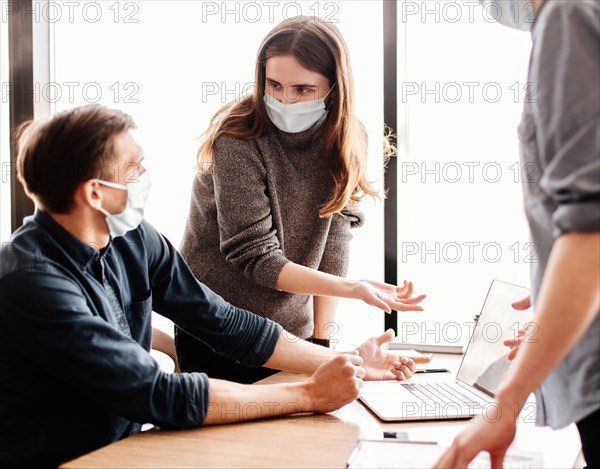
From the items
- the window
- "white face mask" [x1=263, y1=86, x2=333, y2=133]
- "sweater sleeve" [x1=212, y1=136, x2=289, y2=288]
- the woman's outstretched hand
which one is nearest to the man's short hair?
"sweater sleeve" [x1=212, y1=136, x2=289, y2=288]

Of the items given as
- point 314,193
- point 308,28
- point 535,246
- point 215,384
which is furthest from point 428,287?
point 535,246

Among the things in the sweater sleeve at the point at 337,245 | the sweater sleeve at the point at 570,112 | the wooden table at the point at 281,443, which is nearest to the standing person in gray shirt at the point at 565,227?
the sweater sleeve at the point at 570,112

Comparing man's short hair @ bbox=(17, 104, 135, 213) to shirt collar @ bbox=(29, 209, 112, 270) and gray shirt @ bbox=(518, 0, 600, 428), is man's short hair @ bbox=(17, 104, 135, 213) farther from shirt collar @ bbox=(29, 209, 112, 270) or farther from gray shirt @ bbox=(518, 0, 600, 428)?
gray shirt @ bbox=(518, 0, 600, 428)

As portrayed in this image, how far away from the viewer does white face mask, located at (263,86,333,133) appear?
1.76 m

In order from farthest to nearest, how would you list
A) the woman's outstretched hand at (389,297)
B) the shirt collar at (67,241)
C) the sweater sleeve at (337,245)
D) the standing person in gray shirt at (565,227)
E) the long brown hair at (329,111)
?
the sweater sleeve at (337,245), the long brown hair at (329,111), the woman's outstretched hand at (389,297), the shirt collar at (67,241), the standing person in gray shirt at (565,227)

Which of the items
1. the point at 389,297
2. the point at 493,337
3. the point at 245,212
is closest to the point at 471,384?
the point at 493,337

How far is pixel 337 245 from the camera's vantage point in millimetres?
1892

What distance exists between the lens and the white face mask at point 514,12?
3.02ft

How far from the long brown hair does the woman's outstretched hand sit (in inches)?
9.8

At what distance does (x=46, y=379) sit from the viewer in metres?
1.18

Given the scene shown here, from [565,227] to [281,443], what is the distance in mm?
638

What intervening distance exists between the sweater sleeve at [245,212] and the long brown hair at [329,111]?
5cm

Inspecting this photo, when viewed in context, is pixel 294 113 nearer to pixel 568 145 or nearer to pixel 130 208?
pixel 130 208

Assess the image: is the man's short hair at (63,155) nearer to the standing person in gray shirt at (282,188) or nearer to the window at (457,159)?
the standing person in gray shirt at (282,188)
